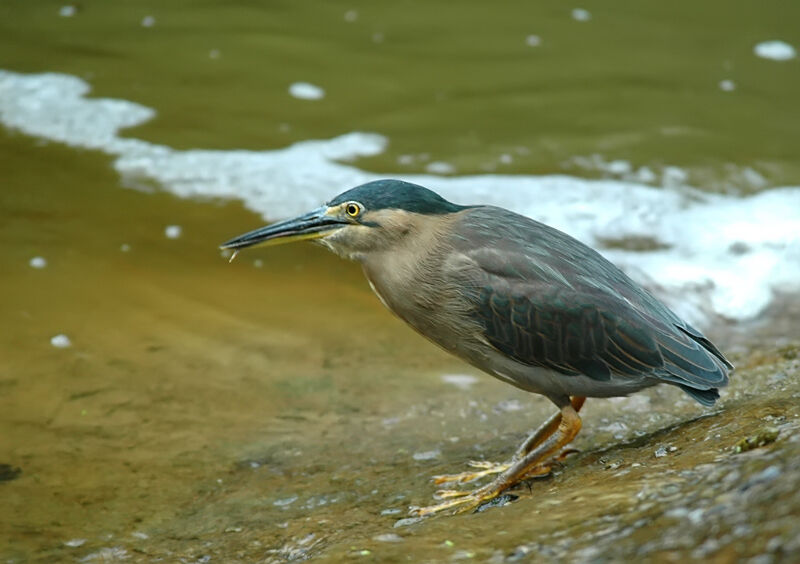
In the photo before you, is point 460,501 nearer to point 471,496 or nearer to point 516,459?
point 471,496

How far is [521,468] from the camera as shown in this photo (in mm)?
3854

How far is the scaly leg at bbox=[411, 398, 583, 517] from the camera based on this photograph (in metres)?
3.83

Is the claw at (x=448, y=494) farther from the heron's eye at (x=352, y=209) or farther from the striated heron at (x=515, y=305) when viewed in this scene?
the heron's eye at (x=352, y=209)

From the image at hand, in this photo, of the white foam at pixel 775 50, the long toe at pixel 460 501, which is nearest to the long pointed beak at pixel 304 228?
the long toe at pixel 460 501

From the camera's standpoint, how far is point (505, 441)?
4629 mm

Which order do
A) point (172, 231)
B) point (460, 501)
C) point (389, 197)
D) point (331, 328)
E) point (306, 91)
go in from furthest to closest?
point (306, 91) → point (172, 231) → point (331, 328) → point (389, 197) → point (460, 501)

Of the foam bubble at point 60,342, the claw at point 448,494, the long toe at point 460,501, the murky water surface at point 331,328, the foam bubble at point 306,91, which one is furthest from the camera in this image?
the foam bubble at point 306,91

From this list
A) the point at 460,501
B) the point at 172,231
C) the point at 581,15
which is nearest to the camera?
the point at 460,501

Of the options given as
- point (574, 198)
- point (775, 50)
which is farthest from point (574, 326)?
point (775, 50)

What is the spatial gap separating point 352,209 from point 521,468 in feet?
4.03

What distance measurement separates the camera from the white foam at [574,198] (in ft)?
22.2

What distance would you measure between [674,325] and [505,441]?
3.41ft

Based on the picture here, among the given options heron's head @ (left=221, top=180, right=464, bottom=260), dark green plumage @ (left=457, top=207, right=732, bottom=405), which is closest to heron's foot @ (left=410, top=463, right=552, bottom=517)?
dark green plumage @ (left=457, top=207, right=732, bottom=405)

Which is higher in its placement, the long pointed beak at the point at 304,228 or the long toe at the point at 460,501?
the long pointed beak at the point at 304,228
